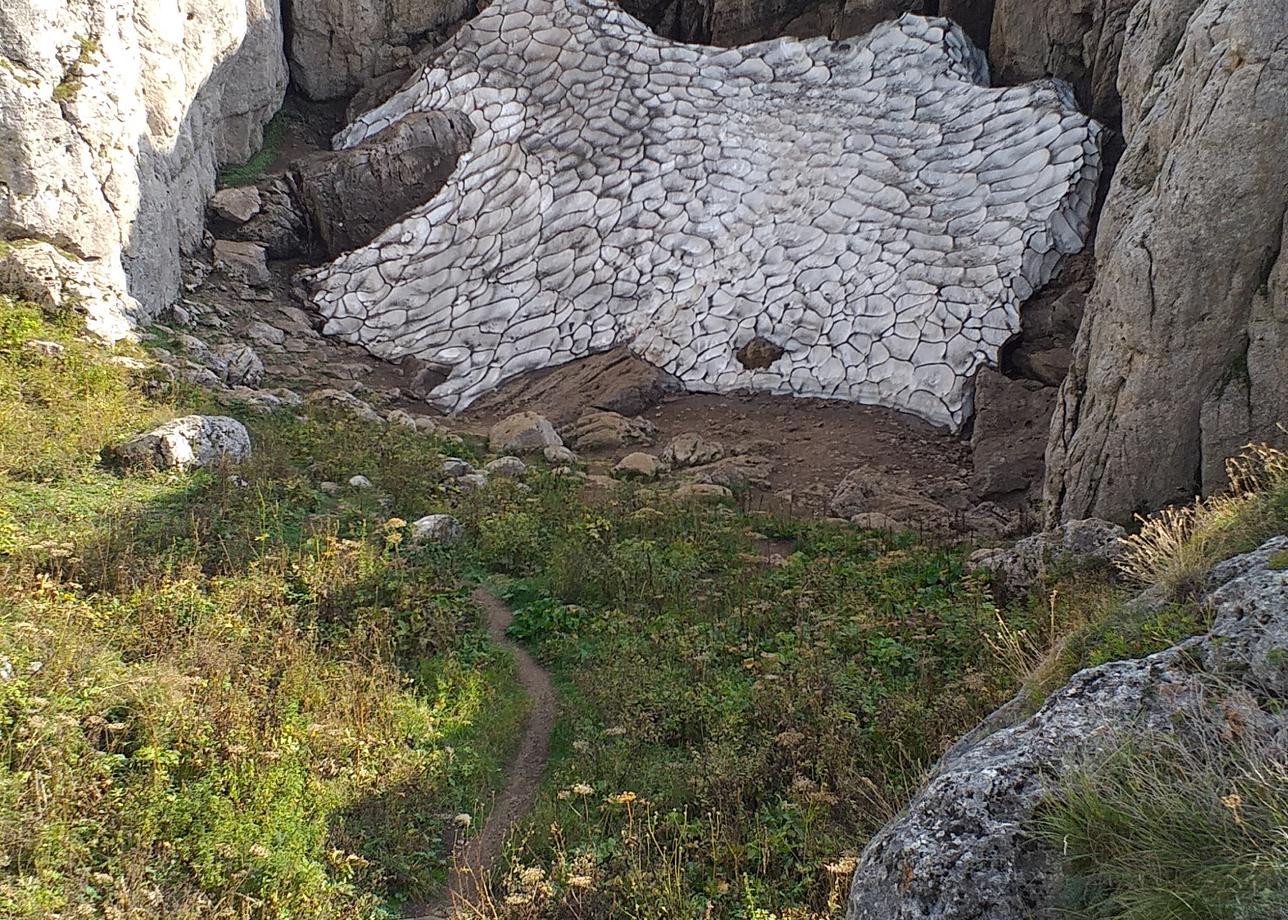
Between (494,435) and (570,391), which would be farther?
(570,391)

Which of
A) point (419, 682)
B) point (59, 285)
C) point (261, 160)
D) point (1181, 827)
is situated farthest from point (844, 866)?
point (261, 160)

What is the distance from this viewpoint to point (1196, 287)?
20.7 feet

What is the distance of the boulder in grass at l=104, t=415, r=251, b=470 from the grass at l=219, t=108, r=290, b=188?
800 centimetres

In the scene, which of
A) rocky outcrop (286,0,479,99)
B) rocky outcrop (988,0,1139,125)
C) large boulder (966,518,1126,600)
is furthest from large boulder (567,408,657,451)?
rocky outcrop (286,0,479,99)

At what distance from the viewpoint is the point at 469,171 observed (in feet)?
48.2

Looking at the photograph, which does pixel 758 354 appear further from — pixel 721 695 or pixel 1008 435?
pixel 721 695

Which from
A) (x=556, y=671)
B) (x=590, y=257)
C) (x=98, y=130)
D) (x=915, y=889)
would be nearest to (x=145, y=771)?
(x=556, y=671)

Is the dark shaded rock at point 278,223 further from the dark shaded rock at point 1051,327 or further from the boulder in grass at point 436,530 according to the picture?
the dark shaded rock at point 1051,327

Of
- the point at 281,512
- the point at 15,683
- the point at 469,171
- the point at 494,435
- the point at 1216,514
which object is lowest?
the point at 15,683

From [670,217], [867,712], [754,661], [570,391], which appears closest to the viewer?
[867,712]

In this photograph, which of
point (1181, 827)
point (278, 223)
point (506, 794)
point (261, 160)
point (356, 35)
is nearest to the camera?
point (1181, 827)

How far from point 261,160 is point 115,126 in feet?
17.7

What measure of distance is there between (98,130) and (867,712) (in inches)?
364

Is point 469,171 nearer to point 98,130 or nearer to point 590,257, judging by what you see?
point 590,257
